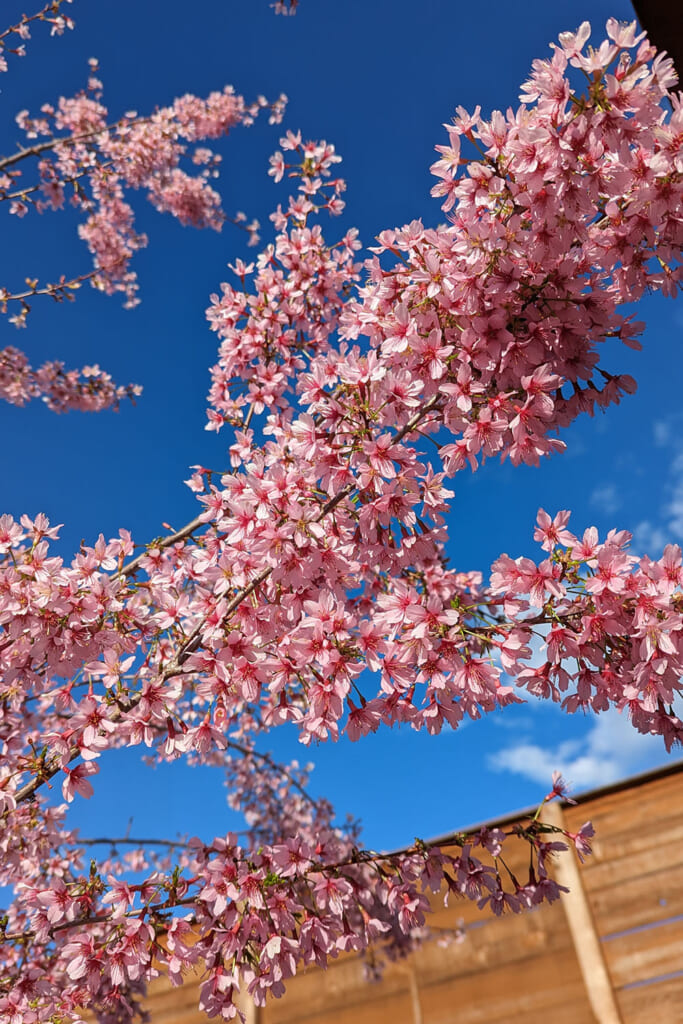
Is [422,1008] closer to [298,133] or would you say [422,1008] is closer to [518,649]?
[518,649]

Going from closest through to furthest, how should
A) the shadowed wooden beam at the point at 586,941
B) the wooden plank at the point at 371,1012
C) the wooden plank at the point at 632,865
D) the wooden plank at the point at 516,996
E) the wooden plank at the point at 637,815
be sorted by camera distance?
1. the shadowed wooden beam at the point at 586,941
2. the wooden plank at the point at 516,996
3. the wooden plank at the point at 632,865
4. the wooden plank at the point at 637,815
5. the wooden plank at the point at 371,1012

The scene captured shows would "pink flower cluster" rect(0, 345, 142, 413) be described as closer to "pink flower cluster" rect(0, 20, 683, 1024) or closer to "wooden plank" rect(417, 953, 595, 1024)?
"pink flower cluster" rect(0, 20, 683, 1024)

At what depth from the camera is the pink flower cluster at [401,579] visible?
1.85 metres

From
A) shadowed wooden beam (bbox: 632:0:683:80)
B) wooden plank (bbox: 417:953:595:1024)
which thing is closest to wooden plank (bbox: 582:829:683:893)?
Result: wooden plank (bbox: 417:953:595:1024)

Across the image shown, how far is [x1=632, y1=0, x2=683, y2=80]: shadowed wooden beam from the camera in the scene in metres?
2.12

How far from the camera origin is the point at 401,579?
84.7 inches

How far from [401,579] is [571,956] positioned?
509 centimetres

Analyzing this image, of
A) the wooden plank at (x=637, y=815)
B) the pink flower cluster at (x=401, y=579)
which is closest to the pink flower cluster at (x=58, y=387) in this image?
the pink flower cluster at (x=401, y=579)

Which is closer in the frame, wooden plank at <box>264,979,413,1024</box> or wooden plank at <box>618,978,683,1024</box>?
wooden plank at <box>618,978,683,1024</box>

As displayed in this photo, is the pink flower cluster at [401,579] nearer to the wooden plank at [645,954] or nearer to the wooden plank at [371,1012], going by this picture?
Answer: the wooden plank at [645,954]

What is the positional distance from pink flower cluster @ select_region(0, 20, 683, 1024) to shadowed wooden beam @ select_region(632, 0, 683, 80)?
55cm

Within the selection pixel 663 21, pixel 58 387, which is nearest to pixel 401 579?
pixel 663 21

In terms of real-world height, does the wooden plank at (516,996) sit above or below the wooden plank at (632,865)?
below

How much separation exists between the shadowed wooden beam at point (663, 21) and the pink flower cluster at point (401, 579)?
55 centimetres
